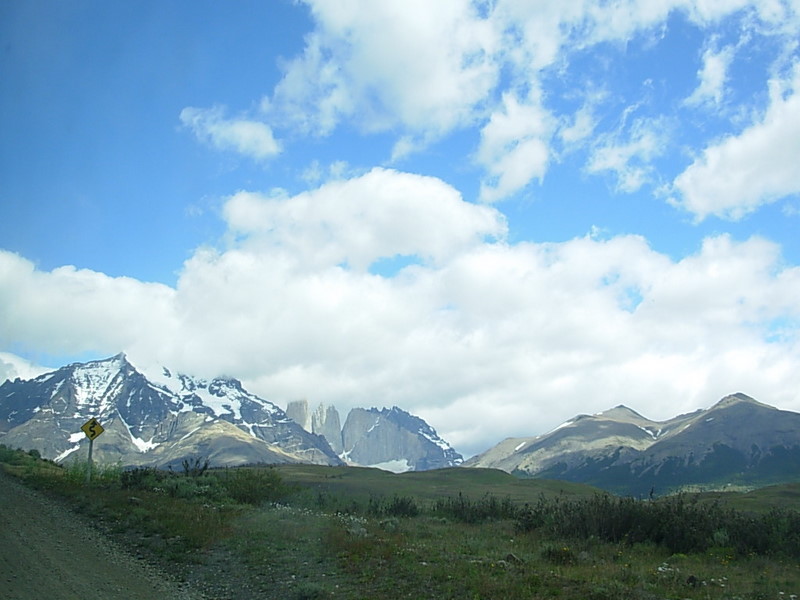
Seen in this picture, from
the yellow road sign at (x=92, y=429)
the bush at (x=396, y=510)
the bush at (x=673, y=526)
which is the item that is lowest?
the bush at (x=396, y=510)

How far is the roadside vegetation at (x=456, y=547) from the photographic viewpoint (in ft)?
45.1

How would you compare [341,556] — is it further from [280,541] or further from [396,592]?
[396,592]

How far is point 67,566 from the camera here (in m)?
14.3

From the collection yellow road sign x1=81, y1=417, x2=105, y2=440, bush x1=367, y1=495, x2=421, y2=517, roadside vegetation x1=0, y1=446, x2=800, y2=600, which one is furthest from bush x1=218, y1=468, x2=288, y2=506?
yellow road sign x1=81, y1=417, x2=105, y2=440

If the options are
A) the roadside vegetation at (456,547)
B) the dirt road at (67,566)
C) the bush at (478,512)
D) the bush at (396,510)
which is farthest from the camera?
the bush at (396,510)

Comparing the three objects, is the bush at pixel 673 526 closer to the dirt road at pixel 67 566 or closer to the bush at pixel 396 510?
the bush at pixel 396 510

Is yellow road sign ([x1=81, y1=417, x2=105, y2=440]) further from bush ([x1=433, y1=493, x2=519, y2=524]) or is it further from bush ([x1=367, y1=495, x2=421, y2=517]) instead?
bush ([x1=433, y1=493, x2=519, y2=524])

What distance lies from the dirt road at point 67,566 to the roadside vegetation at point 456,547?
90cm

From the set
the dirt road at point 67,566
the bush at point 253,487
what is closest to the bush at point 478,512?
the bush at point 253,487

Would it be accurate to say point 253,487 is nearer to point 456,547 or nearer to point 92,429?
point 92,429

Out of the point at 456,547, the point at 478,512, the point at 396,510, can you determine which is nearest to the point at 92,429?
the point at 396,510

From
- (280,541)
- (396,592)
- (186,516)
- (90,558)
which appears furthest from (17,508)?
(396,592)

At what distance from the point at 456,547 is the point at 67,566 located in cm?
1021

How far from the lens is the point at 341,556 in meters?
16.7
